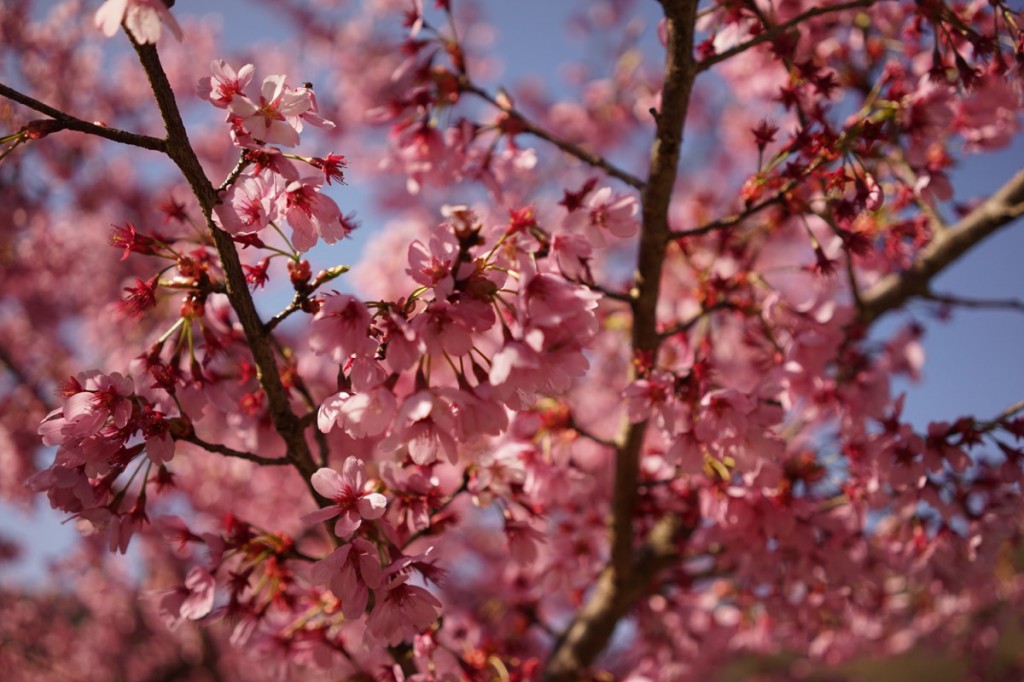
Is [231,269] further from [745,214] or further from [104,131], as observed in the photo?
[745,214]

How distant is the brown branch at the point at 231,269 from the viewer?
1370 mm

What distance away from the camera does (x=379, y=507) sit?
1.44 metres

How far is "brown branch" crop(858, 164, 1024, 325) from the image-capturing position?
8.90 ft

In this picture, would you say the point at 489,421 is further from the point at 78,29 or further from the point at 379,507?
the point at 78,29

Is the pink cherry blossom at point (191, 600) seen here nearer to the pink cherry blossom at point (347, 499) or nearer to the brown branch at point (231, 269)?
the brown branch at point (231, 269)

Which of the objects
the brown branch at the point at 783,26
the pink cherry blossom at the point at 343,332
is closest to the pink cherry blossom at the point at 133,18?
the pink cherry blossom at the point at 343,332

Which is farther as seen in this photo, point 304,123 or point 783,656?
point 783,656

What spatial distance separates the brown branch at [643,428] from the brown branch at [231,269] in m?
1.02

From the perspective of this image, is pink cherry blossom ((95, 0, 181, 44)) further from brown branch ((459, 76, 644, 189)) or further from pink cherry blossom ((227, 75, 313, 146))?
brown branch ((459, 76, 644, 189))

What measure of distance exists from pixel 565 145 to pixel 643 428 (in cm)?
99

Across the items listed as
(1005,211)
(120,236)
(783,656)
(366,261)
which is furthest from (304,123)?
(783,656)

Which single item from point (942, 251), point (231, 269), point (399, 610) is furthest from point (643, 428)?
point (942, 251)

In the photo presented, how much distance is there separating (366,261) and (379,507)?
16.4 feet

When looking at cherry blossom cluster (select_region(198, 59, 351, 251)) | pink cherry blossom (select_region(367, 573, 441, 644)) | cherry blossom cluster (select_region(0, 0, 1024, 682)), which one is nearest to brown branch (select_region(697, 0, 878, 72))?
cherry blossom cluster (select_region(0, 0, 1024, 682))
